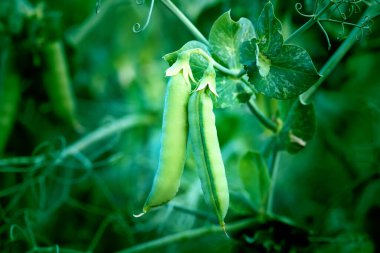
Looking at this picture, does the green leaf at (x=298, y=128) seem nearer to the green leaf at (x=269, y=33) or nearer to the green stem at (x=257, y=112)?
the green stem at (x=257, y=112)

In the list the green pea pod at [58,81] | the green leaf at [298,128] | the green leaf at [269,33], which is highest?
the green pea pod at [58,81]

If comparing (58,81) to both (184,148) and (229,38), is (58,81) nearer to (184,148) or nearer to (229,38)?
(229,38)

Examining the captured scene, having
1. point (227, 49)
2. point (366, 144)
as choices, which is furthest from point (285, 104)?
point (366, 144)

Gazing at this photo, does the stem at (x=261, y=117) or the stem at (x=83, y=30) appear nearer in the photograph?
the stem at (x=261, y=117)

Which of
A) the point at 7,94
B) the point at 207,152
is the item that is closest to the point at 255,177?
the point at 207,152

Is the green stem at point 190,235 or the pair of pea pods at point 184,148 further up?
the pair of pea pods at point 184,148

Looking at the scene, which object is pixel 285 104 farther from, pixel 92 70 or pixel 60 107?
pixel 92 70

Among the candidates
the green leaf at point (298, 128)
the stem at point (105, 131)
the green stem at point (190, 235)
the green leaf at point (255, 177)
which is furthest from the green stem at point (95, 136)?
the green leaf at point (298, 128)

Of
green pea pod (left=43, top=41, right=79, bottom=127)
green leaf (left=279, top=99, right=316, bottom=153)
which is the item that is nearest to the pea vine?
green leaf (left=279, top=99, right=316, bottom=153)
